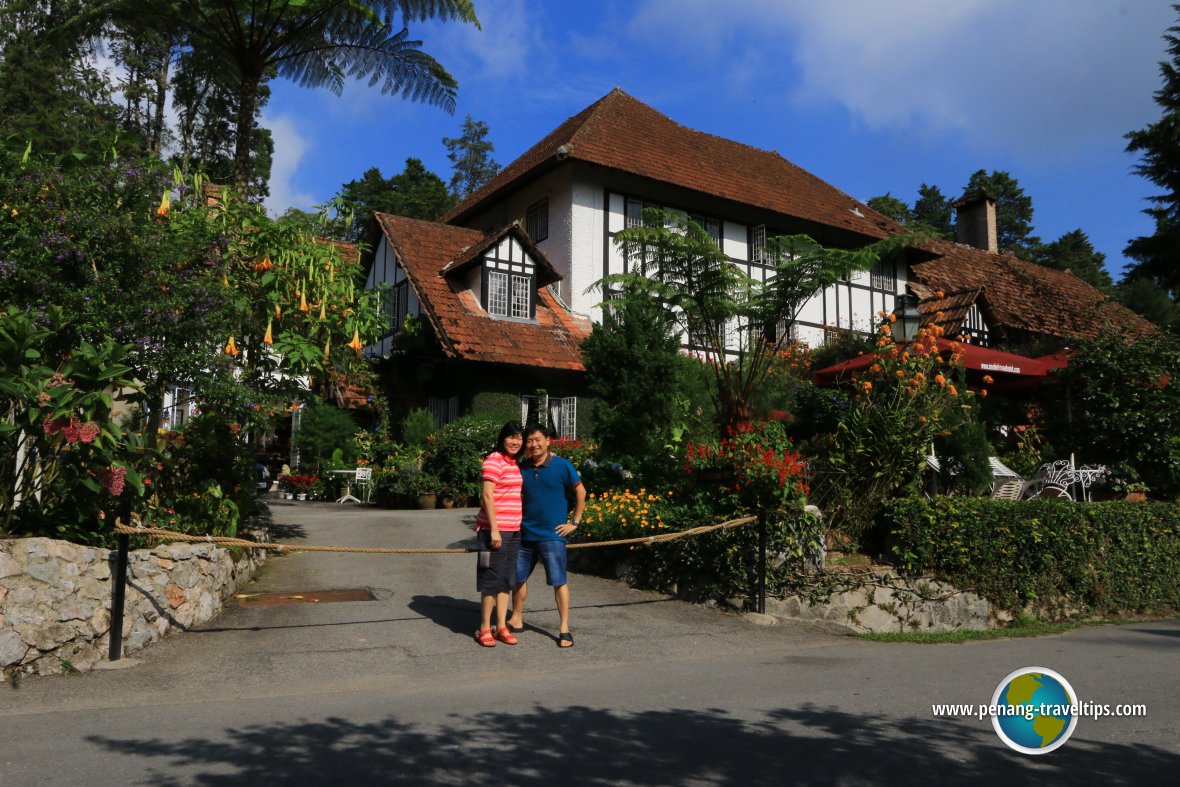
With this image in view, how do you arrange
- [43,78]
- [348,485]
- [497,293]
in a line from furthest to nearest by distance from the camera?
[43,78]
[497,293]
[348,485]

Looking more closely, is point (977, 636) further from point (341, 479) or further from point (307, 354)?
point (341, 479)

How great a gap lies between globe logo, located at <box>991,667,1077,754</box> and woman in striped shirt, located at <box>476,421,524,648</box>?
366cm

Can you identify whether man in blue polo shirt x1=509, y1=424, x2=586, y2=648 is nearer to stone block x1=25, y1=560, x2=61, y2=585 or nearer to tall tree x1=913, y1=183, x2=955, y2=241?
stone block x1=25, y1=560, x2=61, y2=585

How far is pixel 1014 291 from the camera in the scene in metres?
30.2

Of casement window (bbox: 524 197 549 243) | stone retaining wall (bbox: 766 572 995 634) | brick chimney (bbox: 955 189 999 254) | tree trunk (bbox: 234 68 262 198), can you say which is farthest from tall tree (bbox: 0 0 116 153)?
brick chimney (bbox: 955 189 999 254)

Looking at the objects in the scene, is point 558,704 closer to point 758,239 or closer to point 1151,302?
point 758,239

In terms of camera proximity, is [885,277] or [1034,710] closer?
[1034,710]

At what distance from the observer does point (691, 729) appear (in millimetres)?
5113

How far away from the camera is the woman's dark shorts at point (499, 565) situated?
23.8 feet

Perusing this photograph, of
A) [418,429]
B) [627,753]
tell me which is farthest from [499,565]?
[418,429]

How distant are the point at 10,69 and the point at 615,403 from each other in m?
31.8

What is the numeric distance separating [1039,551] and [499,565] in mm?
6629

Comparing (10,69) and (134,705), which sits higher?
(10,69)

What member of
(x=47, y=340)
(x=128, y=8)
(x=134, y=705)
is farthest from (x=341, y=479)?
(x=134, y=705)
